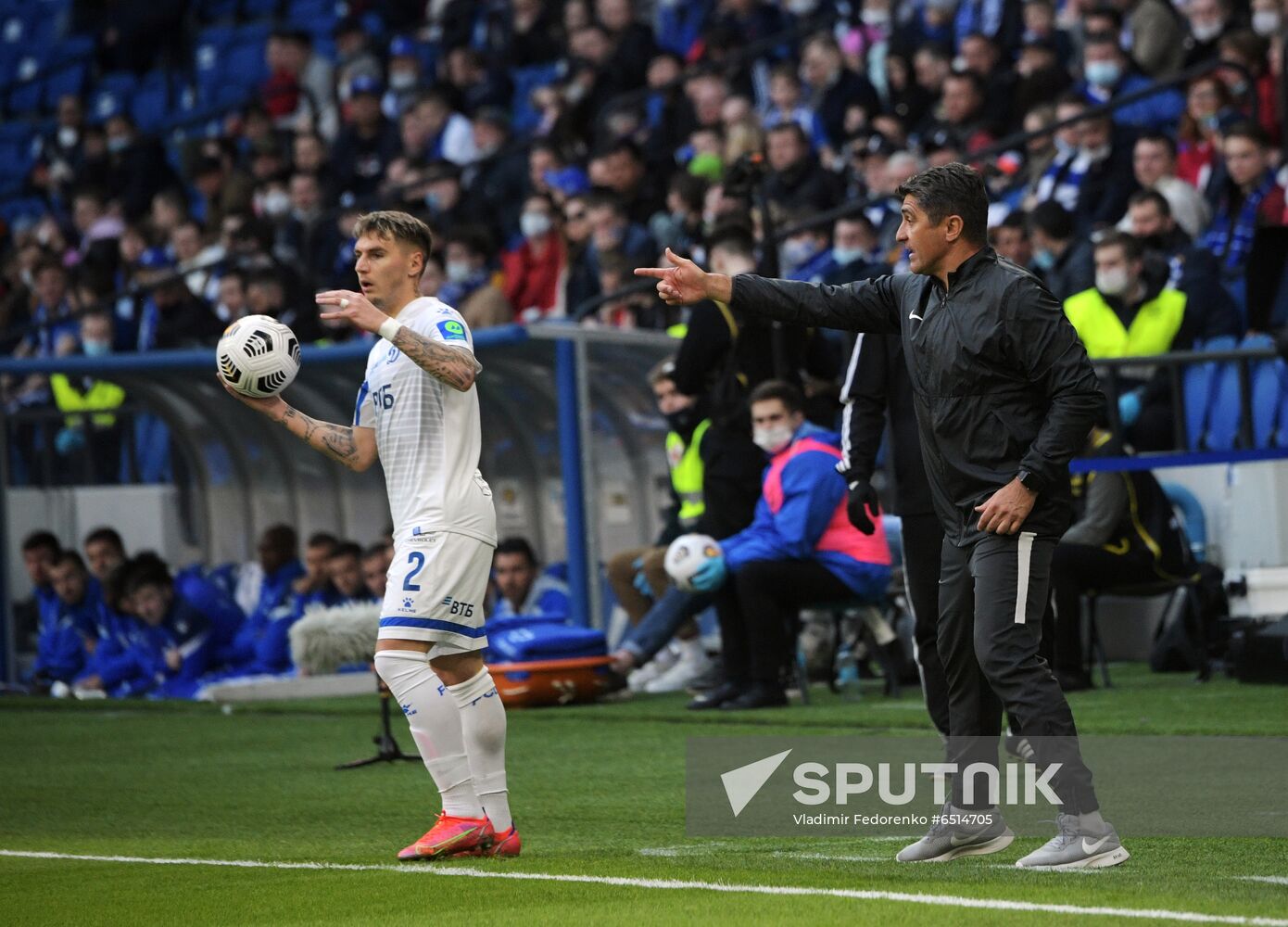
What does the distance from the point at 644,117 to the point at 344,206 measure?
307 cm

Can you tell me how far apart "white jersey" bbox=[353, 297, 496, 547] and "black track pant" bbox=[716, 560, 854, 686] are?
182 inches

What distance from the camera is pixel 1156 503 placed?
38.4ft

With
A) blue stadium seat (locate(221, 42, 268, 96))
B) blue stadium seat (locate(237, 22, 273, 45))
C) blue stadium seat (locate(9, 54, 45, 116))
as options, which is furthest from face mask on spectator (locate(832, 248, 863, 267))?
blue stadium seat (locate(9, 54, 45, 116))

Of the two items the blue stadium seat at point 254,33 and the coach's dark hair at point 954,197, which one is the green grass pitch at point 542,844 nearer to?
the coach's dark hair at point 954,197

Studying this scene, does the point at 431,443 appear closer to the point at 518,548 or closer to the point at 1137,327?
the point at 1137,327

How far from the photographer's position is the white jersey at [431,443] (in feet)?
21.5

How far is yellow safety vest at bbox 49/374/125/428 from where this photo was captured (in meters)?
16.3

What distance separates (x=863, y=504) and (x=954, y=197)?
2.95m

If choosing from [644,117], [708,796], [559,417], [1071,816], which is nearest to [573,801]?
[708,796]

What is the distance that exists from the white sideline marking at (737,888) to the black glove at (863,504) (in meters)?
2.97

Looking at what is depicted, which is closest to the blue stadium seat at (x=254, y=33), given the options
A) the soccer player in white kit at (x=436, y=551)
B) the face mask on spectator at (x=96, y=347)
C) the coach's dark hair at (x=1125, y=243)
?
the face mask on spectator at (x=96, y=347)

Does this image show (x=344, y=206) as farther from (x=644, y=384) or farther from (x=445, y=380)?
(x=445, y=380)

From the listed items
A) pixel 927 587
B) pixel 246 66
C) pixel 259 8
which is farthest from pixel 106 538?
pixel 259 8

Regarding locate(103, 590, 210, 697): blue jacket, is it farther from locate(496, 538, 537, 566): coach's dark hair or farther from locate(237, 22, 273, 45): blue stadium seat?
locate(237, 22, 273, 45): blue stadium seat
